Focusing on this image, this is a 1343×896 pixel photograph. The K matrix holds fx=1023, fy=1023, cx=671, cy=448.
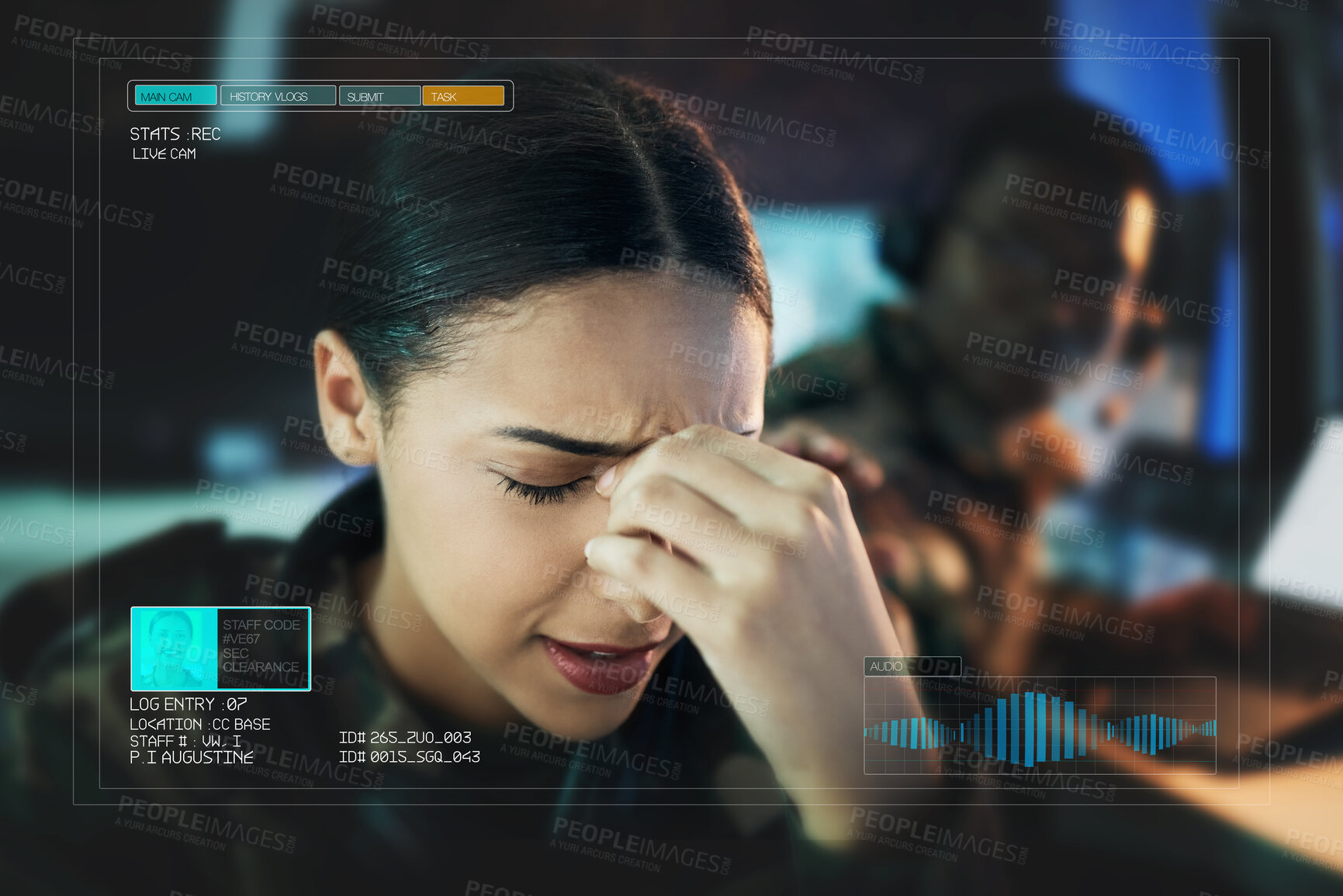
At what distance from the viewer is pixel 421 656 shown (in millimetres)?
1486

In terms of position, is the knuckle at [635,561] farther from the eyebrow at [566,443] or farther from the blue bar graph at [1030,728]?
the blue bar graph at [1030,728]

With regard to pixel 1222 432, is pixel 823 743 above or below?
below

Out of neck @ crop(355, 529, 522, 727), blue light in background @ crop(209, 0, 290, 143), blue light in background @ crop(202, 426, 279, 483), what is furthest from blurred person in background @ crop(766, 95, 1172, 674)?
blue light in background @ crop(209, 0, 290, 143)

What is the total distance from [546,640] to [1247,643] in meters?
1.05

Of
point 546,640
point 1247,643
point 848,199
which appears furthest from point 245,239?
point 1247,643

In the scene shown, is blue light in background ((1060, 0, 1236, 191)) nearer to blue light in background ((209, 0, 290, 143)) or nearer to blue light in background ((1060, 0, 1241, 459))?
blue light in background ((1060, 0, 1241, 459))

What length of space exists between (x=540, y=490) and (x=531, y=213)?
1.20 ft

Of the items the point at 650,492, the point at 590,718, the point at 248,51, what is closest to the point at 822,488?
the point at 650,492

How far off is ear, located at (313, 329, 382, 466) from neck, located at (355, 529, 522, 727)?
150 millimetres

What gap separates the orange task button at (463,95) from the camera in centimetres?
146

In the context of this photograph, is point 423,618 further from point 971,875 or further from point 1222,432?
point 1222,432

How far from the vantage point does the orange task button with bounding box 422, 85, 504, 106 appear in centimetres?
146

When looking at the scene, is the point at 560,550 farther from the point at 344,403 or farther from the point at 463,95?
the point at 463,95

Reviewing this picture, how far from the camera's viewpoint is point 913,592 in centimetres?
150
